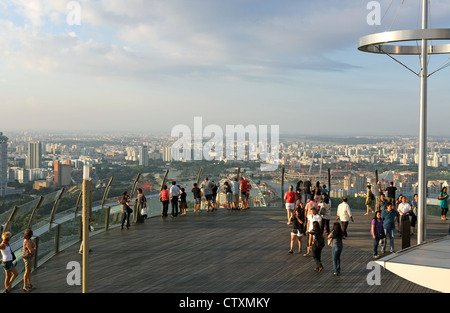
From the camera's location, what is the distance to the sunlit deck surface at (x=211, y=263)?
11547 mm

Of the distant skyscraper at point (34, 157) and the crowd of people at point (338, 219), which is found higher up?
the distant skyscraper at point (34, 157)

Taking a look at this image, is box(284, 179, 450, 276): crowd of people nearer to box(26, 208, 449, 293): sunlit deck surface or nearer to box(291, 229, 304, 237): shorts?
A: box(291, 229, 304, 237): shorts

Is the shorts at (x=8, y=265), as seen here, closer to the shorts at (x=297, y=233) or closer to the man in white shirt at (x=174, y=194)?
the shorts at (x=297, y=233)

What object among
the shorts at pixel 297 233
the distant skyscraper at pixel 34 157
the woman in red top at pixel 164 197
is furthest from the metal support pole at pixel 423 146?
the distant skyscraper at pixel 34 157

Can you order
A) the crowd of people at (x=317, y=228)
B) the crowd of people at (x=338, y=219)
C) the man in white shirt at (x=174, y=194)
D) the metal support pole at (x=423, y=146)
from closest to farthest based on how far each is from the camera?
the crowd of people at (x=317, y=228) < the crowd of people at (x=338, y=219) < the metal support pole at (x=423, y=146) < the man in white shirt at (x=174, y=194)

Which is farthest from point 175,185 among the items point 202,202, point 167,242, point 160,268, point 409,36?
point 409,36

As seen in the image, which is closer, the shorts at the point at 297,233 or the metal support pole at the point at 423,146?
the shorts at the point at 297,233

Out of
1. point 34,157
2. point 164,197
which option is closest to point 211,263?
point 164,197

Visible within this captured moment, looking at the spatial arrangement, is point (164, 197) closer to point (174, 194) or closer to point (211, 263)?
point (174, 194)

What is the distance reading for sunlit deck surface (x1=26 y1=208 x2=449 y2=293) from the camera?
455 inches

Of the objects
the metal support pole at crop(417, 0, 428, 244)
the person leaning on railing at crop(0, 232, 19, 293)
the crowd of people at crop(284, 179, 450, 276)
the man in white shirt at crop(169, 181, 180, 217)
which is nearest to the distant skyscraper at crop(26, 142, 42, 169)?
the man in white shirt at crop(169, 181, 180, 217)
